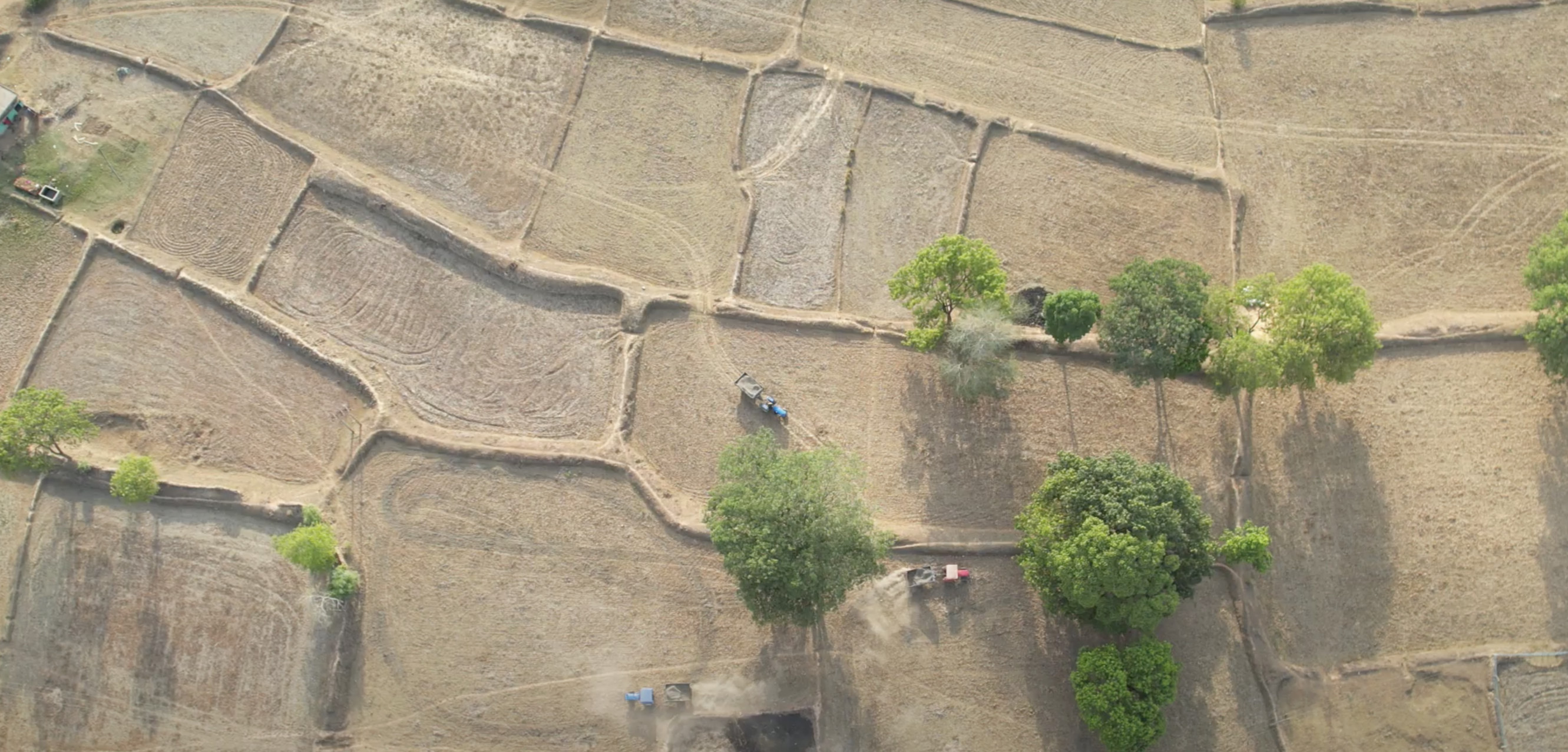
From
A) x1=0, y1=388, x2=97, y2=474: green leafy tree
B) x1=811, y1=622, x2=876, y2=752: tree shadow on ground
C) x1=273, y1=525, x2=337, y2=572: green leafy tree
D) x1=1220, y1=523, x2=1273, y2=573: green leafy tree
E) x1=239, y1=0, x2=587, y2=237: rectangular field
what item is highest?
x1=239, y1=0, x2=587, y2=237: rectangular field

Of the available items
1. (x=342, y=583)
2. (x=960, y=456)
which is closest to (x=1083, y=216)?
(x=960, y=456)

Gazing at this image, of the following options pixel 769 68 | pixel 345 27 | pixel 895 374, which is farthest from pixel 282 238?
pixel 895 374

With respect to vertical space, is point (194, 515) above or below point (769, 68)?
below

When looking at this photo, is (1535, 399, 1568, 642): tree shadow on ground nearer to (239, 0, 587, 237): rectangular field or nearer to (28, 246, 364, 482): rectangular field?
(239, 0, 587, 237): rectangular field

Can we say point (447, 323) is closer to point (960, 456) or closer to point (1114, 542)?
point (960, 456)

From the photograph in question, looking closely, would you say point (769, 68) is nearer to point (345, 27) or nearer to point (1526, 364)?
point (345, 27)

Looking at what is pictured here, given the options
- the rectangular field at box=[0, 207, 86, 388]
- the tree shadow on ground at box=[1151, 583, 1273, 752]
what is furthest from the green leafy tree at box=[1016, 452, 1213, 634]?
the rectangular field at box=[0, 207, 86, 388]

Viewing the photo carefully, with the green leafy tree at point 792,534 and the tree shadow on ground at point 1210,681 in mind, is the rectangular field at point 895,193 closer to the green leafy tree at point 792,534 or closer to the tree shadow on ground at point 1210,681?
the green leafy tree at point 792,534
